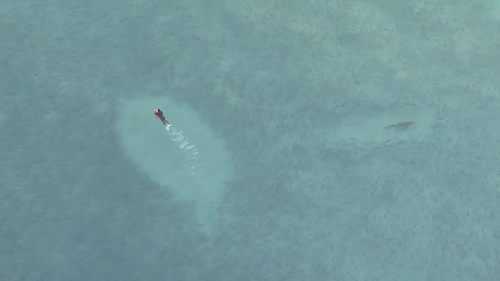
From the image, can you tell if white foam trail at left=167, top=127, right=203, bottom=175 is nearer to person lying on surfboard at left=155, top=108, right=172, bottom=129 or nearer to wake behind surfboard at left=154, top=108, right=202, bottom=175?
wake behind surfboard at left=154, top=108, right=202, bottom=175

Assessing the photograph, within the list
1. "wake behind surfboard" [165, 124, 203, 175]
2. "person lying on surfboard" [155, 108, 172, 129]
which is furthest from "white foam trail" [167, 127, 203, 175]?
"person lying on surfboard" [155, 108, 172, 129]

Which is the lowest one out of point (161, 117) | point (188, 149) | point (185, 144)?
point (188, 149)

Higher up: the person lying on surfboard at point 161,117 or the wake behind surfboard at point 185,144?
the person lying on surfboard at point 161,117

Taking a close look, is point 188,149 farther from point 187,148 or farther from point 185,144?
point 185,144

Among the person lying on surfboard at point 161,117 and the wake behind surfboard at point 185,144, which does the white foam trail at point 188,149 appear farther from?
the person lying on surfboard at point 161,117

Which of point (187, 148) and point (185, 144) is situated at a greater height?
point (185, 144)

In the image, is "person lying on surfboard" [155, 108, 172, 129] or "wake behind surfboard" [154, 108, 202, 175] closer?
"wake behind surfboard" [154, 108, 202, 175]

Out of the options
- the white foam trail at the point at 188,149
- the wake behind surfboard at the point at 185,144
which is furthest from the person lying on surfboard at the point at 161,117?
the white foam trail at the point at 188,149

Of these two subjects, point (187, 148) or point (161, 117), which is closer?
point (187, 148)

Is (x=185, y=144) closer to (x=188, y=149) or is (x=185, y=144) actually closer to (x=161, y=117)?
(x=188, y=149)

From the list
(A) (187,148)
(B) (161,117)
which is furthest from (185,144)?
(B) (161,117)
